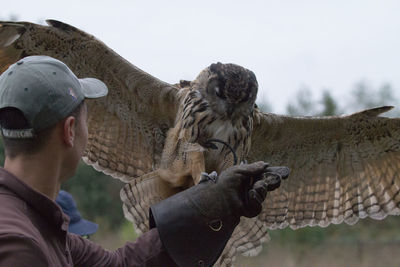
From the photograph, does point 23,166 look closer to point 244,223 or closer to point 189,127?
point 189,127

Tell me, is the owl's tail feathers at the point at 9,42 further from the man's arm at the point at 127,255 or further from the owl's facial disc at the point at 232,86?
the man's arm at the point at 127,255

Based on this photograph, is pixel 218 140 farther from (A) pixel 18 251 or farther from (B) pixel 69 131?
(A) pixel 18 251

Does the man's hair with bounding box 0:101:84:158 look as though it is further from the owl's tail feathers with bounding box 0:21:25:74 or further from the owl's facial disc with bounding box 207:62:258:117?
the owl's tail feathers with bounding box 0:21:25:74

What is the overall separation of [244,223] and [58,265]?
387cm

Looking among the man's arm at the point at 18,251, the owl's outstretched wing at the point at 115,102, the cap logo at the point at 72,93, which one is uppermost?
the cap logo at the point at 72,93

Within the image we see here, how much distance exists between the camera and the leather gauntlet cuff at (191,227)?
2832 millimetres

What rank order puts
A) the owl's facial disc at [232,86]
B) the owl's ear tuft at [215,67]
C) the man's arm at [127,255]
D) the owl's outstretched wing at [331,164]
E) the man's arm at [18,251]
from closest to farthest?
1. the man's arm at [18,251]
2. the man's arm at [127,255]
3. the owl's facial disc at [232,86]
4. the owl's ear tuft at [215,67]
5. the owl's outstretched wing at [331,164]

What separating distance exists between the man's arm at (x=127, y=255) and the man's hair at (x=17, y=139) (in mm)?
907

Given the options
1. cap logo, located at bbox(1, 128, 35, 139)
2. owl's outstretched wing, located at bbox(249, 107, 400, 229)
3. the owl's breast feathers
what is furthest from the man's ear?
owl's outstretched wing, located at bbox(249, 107, 400, 229)

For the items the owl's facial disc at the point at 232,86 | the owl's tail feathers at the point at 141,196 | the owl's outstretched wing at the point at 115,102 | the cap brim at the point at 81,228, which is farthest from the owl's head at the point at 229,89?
the cap brim at the point at 81,228

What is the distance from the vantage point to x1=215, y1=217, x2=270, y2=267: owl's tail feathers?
559 centimetres

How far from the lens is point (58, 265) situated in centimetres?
197

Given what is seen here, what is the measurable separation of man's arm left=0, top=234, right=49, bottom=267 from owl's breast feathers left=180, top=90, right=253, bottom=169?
2.92 metres

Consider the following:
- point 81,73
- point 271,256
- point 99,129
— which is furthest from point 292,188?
point 271,256
